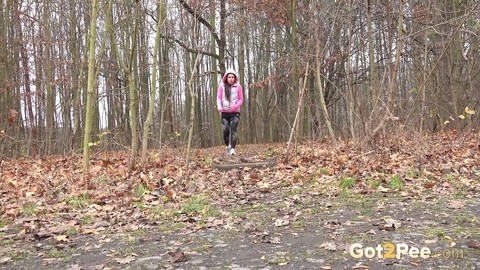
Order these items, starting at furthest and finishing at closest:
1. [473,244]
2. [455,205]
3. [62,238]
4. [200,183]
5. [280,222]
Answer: [200,183] → [455,205] → [280,222] → [62,238] → [473,244]

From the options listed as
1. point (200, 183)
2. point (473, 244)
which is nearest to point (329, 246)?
point (473, 244)

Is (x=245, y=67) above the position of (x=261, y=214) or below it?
above

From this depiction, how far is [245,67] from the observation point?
28188 mm

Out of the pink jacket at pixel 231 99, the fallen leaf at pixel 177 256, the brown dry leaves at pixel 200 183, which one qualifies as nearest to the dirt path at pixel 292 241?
the fallen leaf at pixel 177 256

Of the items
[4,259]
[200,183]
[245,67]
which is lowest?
[4,259]

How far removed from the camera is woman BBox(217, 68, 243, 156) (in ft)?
31.8

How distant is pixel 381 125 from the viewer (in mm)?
8078

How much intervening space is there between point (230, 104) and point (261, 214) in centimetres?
504

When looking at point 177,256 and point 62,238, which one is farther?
point 62,238

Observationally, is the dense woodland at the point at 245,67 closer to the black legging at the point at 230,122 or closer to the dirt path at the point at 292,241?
the black legging at the point at 230,122

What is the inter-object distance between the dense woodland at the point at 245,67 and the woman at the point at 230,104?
849 millimetres

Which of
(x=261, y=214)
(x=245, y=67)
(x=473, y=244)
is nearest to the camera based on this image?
(x=473, y=244)

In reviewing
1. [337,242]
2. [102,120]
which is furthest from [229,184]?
[102,120]

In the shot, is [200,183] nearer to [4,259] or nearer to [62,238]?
[62,238]
